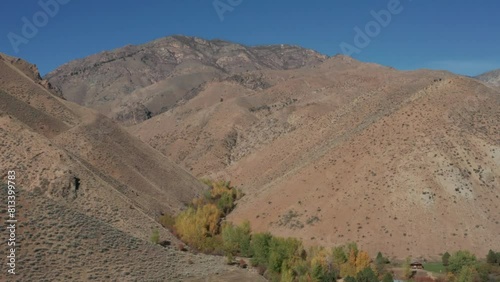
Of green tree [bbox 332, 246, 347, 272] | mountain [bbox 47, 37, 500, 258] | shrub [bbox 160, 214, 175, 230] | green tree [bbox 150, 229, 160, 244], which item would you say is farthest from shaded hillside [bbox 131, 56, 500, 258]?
green tree [bbox 150, 229, 160, 244]

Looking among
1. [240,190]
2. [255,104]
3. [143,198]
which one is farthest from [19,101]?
[255,104]

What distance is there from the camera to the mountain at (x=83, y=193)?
1313 inches

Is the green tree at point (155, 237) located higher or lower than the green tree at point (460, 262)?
Result: higher

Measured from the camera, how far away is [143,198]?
248ft

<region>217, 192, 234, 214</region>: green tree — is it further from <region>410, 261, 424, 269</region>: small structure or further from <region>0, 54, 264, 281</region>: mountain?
<region>410, 261, 424, 269</region>: small structure

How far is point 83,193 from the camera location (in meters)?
60.2

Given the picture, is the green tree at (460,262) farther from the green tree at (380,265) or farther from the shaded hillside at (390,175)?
the shaded hillside at (390,175)

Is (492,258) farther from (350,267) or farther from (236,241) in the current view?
(236,241)

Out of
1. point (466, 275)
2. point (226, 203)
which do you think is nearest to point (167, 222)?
point (226, 203)

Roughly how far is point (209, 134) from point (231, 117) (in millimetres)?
11339

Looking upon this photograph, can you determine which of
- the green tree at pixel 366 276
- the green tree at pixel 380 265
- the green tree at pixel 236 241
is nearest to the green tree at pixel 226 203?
the green tree at pixel 236 241

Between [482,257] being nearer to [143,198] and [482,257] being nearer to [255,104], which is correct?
[143,198]

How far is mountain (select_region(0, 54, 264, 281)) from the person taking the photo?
3334 cm

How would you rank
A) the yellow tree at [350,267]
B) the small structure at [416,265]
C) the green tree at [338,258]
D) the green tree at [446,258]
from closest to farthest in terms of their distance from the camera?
1. the yellow tree at [350,267]
2. the green tree at [338,258]
3. the small structure at [416,265]
4. the green tree at [446,258]
